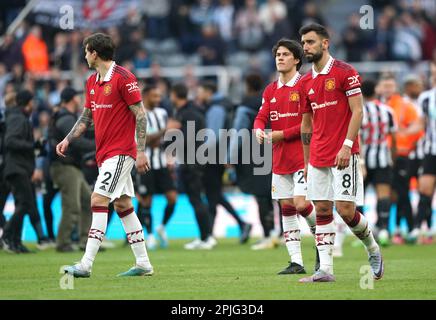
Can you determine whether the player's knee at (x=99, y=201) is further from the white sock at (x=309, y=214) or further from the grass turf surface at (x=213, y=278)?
the white sock at (x=309, y=214)

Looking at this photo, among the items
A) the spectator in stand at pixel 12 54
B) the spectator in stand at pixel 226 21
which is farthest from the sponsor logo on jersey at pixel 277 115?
the spectator in stand at pixel 226 21

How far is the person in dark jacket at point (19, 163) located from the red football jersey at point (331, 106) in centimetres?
673

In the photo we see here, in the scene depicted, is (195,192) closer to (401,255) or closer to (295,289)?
(401,255)

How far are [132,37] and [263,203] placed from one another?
34.6 ft

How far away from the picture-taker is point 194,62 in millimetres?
29094

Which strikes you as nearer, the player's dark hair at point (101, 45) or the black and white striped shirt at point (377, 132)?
the player's dark hair at point (101, 45)

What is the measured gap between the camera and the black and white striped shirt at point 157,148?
17766 mm

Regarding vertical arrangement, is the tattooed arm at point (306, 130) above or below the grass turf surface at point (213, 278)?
above

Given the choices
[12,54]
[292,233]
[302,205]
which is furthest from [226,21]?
[302,205]

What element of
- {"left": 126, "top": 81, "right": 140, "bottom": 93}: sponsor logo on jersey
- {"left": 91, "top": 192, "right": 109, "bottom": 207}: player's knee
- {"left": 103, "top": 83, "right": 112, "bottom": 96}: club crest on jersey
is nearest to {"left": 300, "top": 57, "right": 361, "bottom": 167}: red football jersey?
{"left": 126, "top": 81, "right": 140, "bottom": 93}: sponsor logo on jersey

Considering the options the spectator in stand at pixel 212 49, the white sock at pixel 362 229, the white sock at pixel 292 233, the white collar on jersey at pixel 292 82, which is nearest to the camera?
the white sock at pixel 362 229

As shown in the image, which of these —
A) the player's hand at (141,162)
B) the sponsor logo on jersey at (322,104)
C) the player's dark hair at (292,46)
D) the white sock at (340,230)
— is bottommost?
the white sock at (340,230)

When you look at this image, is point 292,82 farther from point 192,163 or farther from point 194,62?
point 194,62
